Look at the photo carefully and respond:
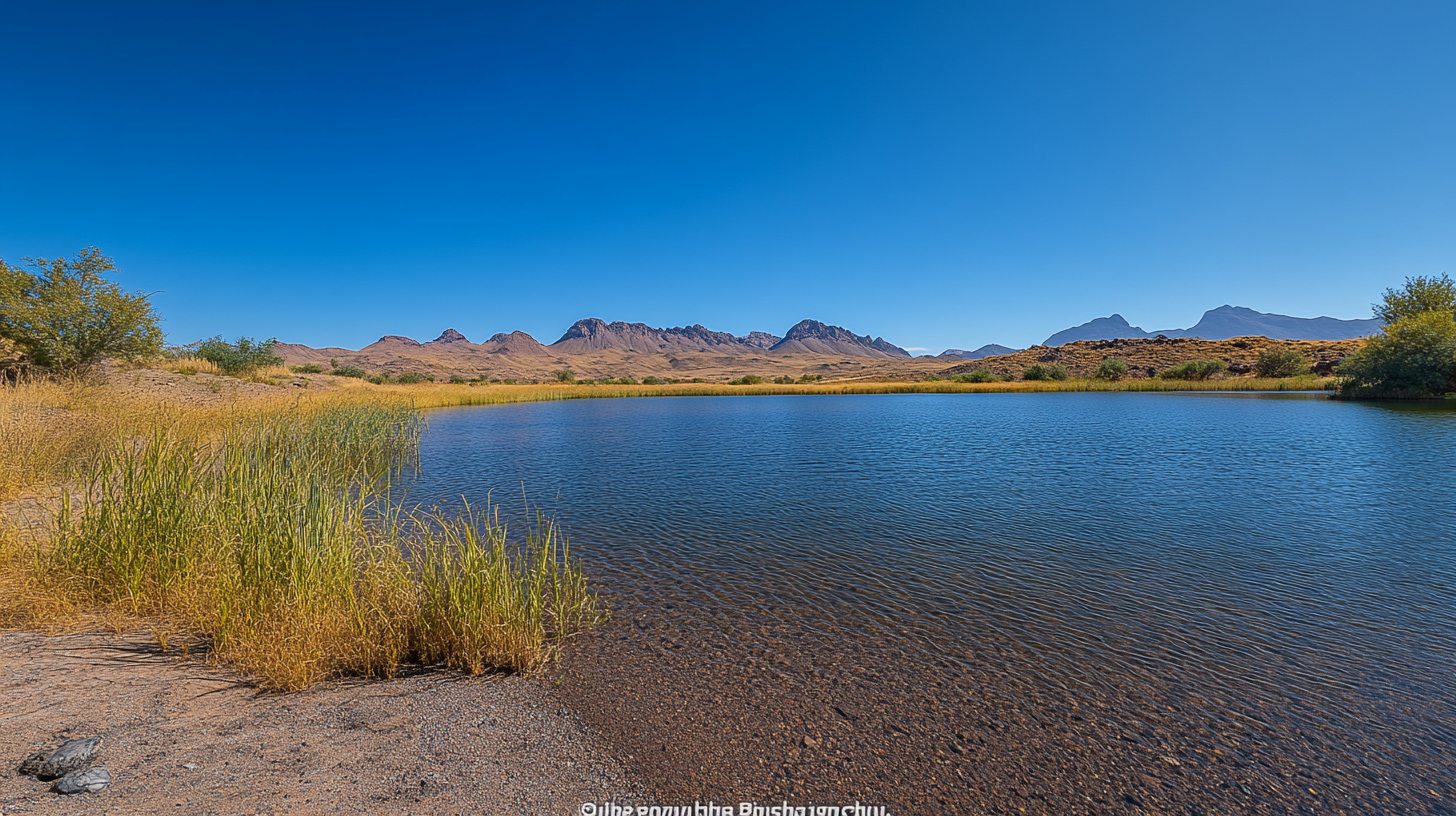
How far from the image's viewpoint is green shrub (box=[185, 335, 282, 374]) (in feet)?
129

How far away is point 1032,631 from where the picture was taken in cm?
671

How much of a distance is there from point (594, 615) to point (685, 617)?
112 cm

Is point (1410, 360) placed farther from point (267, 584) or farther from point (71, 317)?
point (71, 317)

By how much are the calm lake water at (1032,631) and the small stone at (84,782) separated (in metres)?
3.04

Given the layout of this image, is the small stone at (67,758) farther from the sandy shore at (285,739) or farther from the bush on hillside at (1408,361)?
the bush on hillside at (1408,361)

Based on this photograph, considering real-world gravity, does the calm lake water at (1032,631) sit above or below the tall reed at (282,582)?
below

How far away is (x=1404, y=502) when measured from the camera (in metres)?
12.1

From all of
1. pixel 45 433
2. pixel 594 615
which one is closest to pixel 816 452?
pixel 594 615

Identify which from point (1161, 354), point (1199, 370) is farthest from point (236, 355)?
point (1161, 354)

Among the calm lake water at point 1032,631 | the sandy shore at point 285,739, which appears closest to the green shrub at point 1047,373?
the calm lake water at point 1032,631

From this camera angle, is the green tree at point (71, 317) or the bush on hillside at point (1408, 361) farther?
the bush on hillside at point (1408, 361)

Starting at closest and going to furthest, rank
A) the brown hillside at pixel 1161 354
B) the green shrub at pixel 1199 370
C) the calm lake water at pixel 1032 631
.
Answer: the calm lake water at pixel 1032 631 < the green shrub at pixel 1199 370 < the brown hillside at pixel 1161 354

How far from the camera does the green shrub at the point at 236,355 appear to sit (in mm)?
39281

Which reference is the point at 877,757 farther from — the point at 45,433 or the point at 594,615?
the point at 45,433
